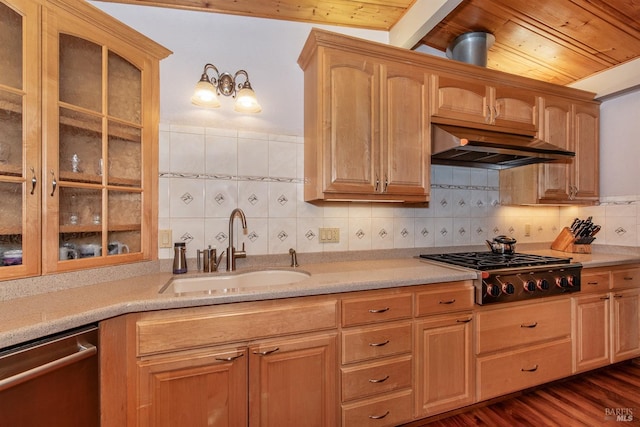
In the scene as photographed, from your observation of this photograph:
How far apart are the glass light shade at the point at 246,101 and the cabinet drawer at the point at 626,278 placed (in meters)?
2.82

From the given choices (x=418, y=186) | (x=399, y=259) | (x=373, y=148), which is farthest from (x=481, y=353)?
(x=373, y=148)

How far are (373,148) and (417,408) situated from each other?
1478 millimetres

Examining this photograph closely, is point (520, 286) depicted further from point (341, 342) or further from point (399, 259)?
point (341, 342)

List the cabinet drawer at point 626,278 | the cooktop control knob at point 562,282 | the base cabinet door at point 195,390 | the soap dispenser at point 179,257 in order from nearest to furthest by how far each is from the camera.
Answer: the base cabinet door at point 195,390
the soap dispenser at point 179,257
the cooktop control knob at point 562,282
the cabinet drawer at point 626,278

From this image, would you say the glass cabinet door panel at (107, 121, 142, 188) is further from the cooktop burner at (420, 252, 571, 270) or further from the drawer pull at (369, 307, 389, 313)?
the cooktop burner at (420, 252, 571, 270)

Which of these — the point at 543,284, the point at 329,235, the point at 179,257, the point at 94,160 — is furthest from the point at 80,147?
the point at 543,284

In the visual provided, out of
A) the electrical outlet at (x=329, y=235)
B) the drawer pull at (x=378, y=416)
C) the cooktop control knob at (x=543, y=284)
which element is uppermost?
the electrical outlet at (x=329, y=235)

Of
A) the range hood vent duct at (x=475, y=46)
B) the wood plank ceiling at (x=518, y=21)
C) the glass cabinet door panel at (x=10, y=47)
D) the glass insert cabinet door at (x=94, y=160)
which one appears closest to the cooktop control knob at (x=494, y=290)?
the range hood vent duct at (x=475, y=46)

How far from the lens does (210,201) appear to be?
1778 mm

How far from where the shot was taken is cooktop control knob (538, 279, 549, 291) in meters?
1.81

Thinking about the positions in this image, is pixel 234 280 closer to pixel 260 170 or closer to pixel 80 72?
pixel 260 170

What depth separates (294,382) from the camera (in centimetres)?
133

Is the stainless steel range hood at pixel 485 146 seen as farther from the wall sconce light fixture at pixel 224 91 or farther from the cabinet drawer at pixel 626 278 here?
the wall sconce light fixture at pixel 224 91

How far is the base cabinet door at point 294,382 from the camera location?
50.2 inches
